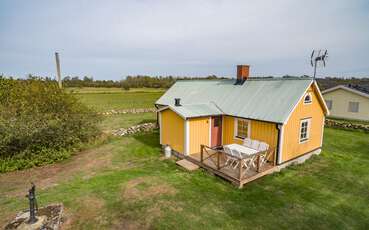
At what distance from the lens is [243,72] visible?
13617 mm

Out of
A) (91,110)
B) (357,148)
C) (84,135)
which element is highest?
(91,110)

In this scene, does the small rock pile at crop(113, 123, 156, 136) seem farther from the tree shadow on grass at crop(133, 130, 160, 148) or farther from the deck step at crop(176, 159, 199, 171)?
the deck step at crop(176, 159, 199, 171)

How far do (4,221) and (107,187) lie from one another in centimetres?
308

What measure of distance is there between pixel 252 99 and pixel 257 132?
6.77 feet

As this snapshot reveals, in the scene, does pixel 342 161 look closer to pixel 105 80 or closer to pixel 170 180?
pixel 170 180

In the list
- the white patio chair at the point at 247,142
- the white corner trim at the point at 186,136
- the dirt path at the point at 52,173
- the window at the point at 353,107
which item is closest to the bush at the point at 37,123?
the dirt path at the point at 52,173

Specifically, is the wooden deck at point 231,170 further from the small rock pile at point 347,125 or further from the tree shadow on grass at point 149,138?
the small rock pile at point 347,125


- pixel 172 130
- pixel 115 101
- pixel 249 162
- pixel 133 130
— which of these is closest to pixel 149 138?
pixel 133 130

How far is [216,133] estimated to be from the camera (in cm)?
1203

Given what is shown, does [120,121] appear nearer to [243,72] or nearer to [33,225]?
[243,72]

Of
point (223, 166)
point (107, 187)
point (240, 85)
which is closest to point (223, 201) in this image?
point (223, 166)

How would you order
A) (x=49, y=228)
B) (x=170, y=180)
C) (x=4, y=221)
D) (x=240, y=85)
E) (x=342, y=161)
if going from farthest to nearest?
(x=240, y=85) < (x=342, y=161) < (x=170, y=180) < (x=4, y=221) < (x=49, y=228)

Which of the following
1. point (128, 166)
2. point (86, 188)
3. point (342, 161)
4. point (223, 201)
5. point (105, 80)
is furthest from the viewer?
point (105, 80)

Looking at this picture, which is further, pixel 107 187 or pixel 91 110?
pixel 91 110
